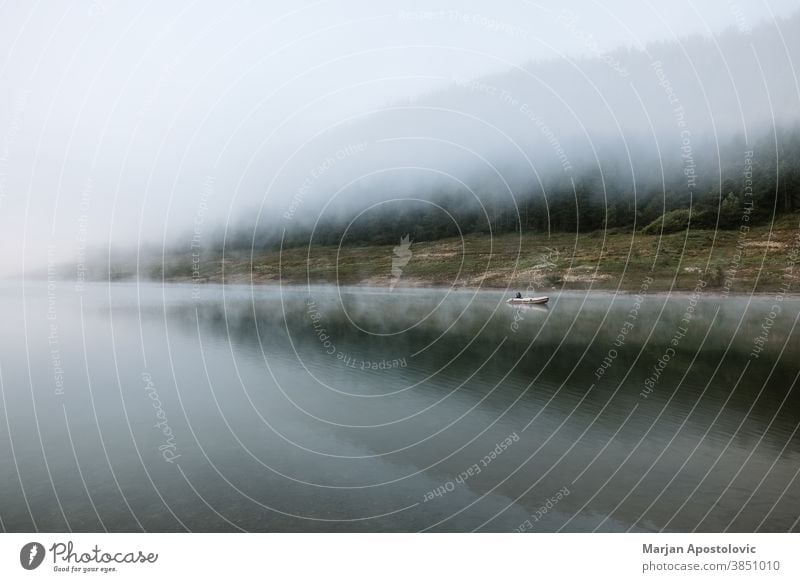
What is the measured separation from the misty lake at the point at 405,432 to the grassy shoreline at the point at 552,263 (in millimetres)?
29506

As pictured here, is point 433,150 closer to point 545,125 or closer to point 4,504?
point 545,125

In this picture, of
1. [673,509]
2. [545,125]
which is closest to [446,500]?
[673,509]

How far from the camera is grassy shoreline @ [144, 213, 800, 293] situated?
7044 centimetres

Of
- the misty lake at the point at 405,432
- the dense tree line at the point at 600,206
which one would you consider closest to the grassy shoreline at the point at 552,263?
the dense tree line at the point at 600,206

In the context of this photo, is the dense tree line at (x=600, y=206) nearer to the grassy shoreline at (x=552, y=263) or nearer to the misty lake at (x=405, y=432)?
the grassy shoreline at (x=552, y=263)

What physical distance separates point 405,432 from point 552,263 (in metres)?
72.6

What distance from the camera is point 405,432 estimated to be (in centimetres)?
1991

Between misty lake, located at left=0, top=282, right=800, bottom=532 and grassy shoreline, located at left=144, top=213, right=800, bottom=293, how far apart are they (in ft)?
96.8

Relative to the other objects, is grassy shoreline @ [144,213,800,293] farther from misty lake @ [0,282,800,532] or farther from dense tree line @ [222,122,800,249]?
misty lake @ [0,282,800,532]

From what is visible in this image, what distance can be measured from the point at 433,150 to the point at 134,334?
224ft

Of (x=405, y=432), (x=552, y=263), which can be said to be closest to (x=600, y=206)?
(x=552, y=263)

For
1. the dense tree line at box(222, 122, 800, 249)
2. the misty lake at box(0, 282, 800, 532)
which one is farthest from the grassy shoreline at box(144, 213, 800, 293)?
the misty lake at box(0, 282, 800, 532)

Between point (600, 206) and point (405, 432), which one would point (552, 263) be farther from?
point (405, 432)

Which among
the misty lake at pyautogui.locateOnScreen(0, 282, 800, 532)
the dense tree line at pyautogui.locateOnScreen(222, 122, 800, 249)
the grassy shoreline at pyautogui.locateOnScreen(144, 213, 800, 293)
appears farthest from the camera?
the dense tree line at pyautogui.locateOnScreen(222, 122, 800, 249)
